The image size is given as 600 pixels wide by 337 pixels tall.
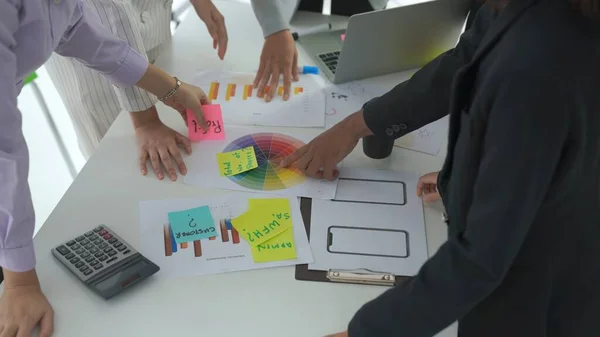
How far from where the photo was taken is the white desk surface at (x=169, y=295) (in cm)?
79

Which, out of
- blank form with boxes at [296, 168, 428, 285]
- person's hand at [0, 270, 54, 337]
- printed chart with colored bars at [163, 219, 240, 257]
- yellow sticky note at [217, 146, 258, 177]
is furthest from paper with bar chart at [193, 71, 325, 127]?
person's hand at [0, 270, 54, 337]

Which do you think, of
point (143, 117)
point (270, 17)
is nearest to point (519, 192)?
point (143, 117)

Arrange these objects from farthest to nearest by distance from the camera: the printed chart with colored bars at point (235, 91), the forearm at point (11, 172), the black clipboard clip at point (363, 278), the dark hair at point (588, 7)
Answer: the printed chart with colored bars at point (235, 91), the black clipboard clip at point (363, 278), the forearm at point (11, 172), the dark hair at point (588, 7)

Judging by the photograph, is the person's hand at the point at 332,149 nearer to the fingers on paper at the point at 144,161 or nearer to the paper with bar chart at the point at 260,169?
the paper with bar chart at the point at 260,169

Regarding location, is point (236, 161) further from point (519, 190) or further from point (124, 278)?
point (519, 190)

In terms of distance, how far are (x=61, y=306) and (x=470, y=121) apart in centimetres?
64

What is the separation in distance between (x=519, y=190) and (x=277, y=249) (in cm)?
46

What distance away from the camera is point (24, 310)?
792 millimetres

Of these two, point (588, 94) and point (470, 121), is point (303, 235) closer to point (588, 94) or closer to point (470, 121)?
point (470, 121)

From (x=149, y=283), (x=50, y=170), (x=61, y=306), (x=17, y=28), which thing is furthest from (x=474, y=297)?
(x=50, y=170)

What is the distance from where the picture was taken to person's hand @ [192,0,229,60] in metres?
1.34

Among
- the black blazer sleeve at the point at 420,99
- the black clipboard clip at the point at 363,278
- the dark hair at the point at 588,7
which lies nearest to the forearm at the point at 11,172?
the black clipboard clip at the point at 363,278

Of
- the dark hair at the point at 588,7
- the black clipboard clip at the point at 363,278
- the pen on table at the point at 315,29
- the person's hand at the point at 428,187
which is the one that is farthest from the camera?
the pen on table at the point at 315,29

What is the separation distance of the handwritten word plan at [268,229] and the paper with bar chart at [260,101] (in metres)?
0.26
